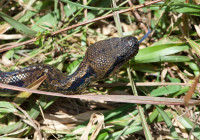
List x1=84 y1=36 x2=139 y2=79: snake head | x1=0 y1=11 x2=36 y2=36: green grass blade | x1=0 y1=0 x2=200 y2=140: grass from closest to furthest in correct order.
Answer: x1=84 y1=36 x2=139 y2=79: snake head < x1=0 y1=0 x2=200 y2=140: grass < x1=0 y1=11 x2=36 y2=36: green grass blade

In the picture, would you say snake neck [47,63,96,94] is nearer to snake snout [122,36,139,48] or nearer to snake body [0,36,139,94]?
snake body [0,36,139,94]

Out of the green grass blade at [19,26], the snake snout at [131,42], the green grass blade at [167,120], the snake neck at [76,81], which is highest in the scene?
the green grass blade at [19,26]

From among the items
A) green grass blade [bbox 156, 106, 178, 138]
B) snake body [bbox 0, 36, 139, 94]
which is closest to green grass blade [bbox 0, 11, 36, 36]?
snake body [bbox 0, 36, 139, 94]

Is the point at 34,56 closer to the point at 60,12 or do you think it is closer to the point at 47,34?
the point at 47,34

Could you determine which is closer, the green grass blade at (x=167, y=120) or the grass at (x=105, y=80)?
the green grass blade at (x=167, y=120)

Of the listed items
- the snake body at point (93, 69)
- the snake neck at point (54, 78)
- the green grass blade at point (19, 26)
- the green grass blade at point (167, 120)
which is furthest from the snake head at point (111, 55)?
the green grass blade at point (19, 26)

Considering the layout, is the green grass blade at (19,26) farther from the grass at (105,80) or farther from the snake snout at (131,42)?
the snake snout at (131,42)

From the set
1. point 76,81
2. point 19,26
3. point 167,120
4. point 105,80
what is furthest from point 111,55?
point 19,26
